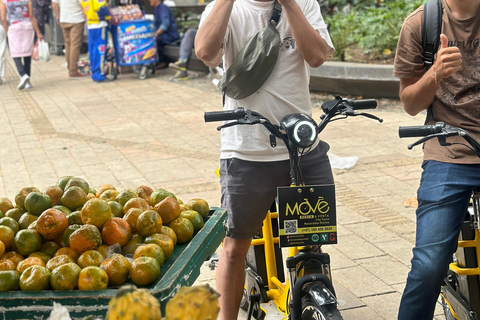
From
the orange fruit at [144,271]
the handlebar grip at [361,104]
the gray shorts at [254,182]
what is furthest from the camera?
the gray shorts at [254,182]

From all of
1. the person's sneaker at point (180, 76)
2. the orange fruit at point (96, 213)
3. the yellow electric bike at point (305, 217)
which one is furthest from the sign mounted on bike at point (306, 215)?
the person's sneaker at point (180, 76)

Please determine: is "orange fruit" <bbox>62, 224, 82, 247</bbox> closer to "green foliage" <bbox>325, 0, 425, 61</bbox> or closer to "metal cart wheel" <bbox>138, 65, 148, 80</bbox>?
"green foliage" <bbox>325, 0, 425, 61</bbox>

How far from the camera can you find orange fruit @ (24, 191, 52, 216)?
259 centimetres

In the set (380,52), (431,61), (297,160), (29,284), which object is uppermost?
(431,61)

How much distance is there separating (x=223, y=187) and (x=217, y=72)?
9018 millimetres

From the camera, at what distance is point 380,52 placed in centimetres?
999

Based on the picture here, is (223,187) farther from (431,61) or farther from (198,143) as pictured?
(198,143)

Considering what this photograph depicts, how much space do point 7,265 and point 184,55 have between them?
1058 centimetres

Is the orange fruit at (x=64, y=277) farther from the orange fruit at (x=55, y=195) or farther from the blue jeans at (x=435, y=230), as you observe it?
the blue jeans at (x=435, y=230)

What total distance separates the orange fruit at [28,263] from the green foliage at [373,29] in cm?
820

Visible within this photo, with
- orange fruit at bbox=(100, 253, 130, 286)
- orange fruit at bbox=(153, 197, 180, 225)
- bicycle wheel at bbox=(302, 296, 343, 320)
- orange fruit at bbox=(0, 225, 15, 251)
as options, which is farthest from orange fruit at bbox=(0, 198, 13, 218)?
bicycle wheel at bbox=(302, 296, 343, 320)

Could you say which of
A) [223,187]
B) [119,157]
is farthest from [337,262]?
[119,157]

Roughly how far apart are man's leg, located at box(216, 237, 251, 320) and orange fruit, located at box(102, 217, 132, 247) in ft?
2.44

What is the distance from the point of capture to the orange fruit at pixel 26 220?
257cm
